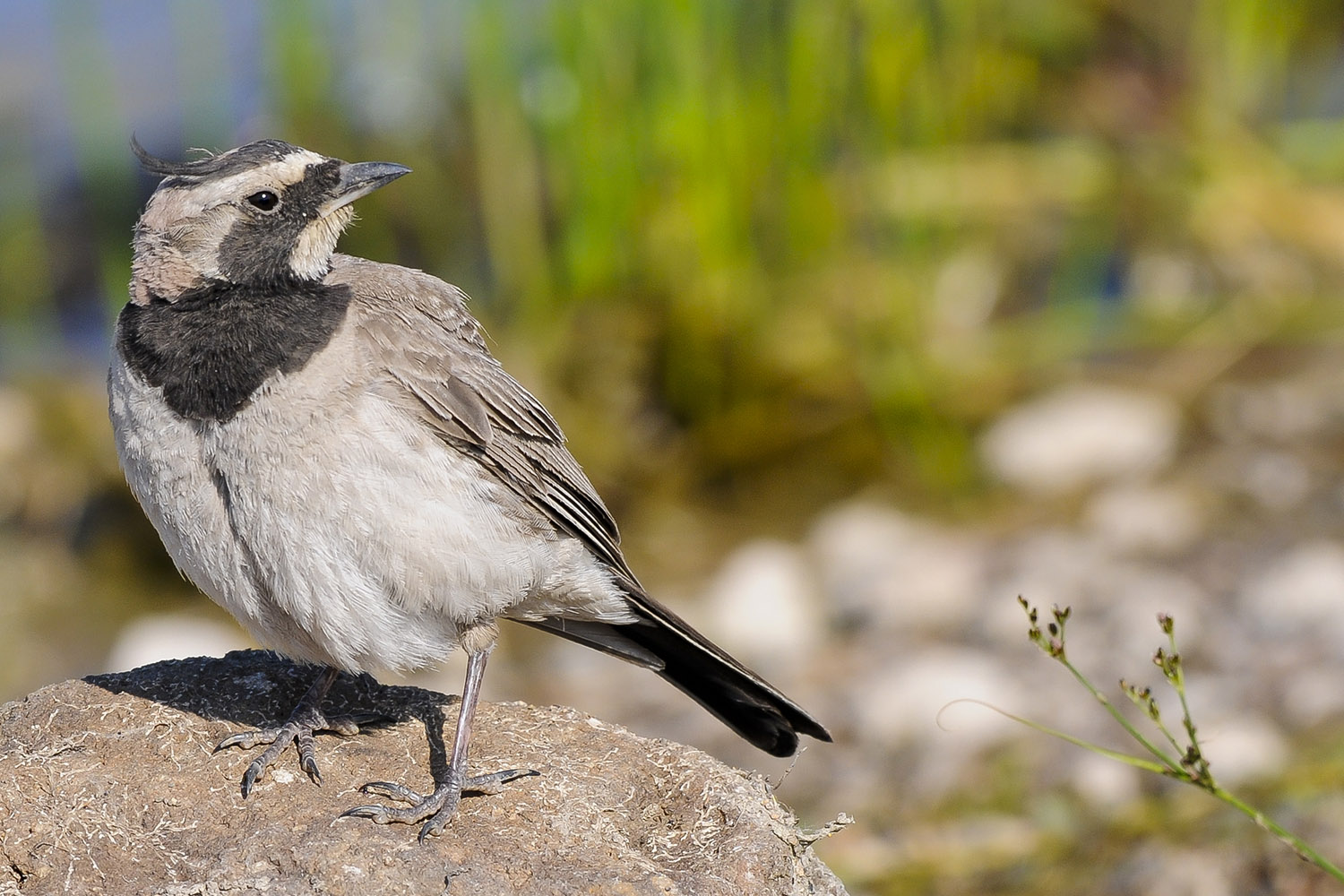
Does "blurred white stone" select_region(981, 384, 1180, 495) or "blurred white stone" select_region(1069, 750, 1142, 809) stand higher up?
"blurred white stone" select_region(981, 384, 1180, 495)

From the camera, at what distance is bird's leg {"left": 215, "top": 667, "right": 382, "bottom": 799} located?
454cm

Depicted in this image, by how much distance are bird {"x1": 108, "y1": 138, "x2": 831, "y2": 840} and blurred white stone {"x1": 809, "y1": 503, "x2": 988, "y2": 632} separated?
3.46 m

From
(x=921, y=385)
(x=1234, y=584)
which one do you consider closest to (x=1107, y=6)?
(x=921, y=385)

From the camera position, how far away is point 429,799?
4.41 metres

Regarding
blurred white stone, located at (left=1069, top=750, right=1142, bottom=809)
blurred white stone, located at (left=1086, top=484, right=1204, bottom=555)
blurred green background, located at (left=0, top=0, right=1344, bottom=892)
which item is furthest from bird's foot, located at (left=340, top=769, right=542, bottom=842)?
blurred white stone, located at (left=1086, top=484, right=1204, bottom=555)

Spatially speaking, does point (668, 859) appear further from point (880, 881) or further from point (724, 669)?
point (880, 881)

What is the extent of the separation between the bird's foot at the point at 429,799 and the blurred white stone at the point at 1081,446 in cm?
598

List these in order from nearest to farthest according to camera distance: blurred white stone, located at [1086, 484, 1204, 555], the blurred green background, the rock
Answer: the rock, blurred white stone, located at [1086, 484, 1204, 555], the blurred green background

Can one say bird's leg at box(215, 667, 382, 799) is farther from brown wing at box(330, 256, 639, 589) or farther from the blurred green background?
the blurred green background

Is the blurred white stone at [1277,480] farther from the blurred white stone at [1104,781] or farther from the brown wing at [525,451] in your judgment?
the brown wing at [525,451]

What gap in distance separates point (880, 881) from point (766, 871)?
2389 millimetres

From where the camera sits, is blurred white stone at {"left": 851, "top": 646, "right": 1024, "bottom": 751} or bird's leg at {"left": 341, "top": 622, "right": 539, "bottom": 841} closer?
bird's leg at {"left": 341, "top": 622, "right": 539, "bottom": 841}

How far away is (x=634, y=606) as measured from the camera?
5.33 m

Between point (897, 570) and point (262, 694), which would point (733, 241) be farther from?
point (262, 694)
